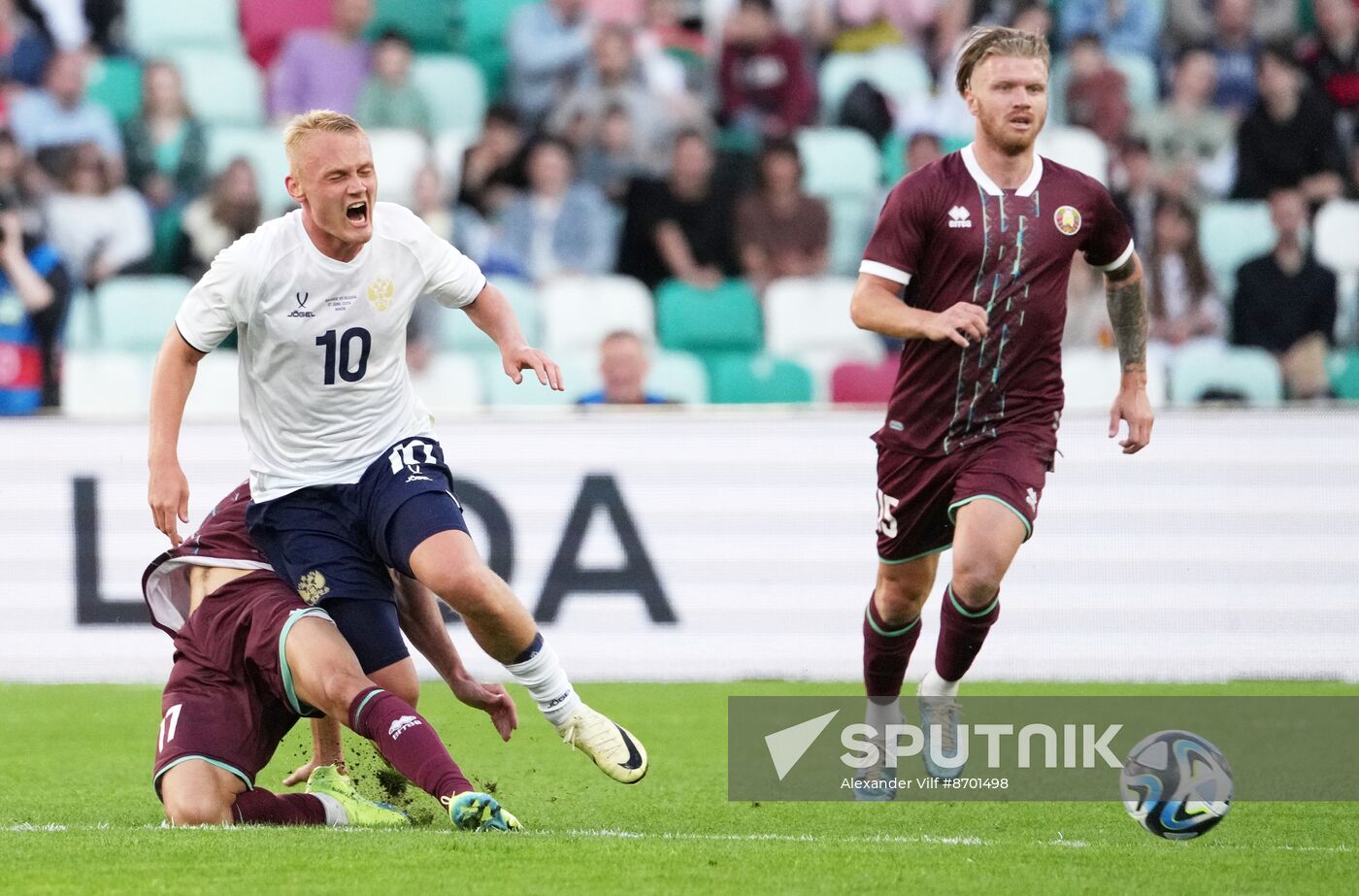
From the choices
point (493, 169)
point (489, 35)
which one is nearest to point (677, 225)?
point (493, 169)

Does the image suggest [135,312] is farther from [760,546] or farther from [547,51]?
[760,546]

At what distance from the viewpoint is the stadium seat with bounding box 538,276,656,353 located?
1262 centimetres

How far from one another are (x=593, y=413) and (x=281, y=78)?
5457mm

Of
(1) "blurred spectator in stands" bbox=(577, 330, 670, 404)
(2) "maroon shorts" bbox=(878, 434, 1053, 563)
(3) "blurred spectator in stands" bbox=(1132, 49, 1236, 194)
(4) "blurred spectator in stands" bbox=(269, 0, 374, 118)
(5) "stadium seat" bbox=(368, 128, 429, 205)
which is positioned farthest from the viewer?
(3) "blurred spectator in stands" bbox=(1132, 49, 1236, 194)

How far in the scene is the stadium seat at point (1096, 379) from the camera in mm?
12195

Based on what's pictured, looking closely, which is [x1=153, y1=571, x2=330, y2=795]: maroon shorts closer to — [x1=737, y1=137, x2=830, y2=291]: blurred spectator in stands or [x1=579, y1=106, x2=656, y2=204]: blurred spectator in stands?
[x1=737, y1=137, x2=830, y2=291]: blurred spectator in stands

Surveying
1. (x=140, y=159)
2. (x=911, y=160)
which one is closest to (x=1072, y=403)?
(x=911, y=160)

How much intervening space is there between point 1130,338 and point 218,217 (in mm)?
7625

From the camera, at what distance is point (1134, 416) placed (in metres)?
6.66

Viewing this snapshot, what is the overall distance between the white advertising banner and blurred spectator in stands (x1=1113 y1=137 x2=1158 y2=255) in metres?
3.77

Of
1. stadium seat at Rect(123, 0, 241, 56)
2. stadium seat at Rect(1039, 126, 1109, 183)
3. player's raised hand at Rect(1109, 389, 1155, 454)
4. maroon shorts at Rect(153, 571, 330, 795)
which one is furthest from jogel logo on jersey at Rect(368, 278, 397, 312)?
stadium seat at Rect(123, 0, 241, 56)

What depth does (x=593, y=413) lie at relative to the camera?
9.84m

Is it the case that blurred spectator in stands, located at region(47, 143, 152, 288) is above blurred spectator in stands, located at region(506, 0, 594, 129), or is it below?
below

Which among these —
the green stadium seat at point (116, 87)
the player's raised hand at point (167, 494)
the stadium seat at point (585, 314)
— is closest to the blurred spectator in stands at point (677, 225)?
the stadium seat at point (585, 314)
